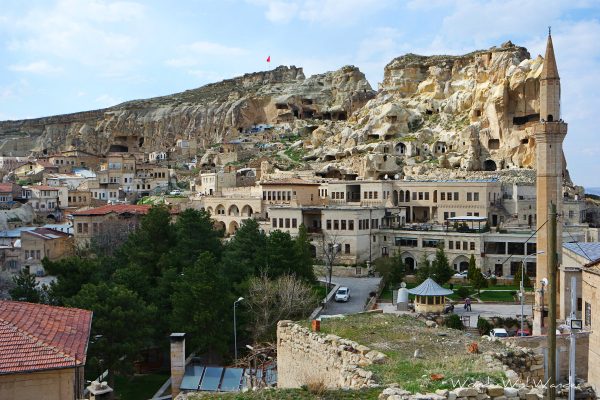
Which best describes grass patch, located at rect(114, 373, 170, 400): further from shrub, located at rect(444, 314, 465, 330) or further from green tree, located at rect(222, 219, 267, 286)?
shrub, located at rect(444, 314, 465, 330)

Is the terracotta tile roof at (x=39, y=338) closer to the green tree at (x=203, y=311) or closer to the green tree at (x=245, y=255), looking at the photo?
the green tree at (x=203, y=311)

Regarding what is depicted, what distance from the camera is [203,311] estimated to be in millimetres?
23891

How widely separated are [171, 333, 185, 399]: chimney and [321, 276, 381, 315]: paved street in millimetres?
11492

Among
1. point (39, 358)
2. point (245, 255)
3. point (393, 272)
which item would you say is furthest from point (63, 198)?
point (39, 358)

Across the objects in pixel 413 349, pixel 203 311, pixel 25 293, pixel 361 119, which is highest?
pixel 361 119

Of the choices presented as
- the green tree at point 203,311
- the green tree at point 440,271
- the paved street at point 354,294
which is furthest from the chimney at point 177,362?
the green tree at point 440,271

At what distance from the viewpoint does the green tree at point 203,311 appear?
2355cm

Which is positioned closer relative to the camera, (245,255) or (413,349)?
(413,349)

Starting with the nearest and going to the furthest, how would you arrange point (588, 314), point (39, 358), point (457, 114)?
point (39, 358) < point (588, 314) < point (457, 114)

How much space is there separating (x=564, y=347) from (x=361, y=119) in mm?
62037

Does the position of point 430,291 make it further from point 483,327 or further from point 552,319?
point 552,319

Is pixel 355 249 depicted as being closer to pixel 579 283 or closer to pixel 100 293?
pixel 579 283

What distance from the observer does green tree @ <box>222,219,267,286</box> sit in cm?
3058

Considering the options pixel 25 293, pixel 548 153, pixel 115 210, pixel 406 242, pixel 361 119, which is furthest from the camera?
pixel 361 119
